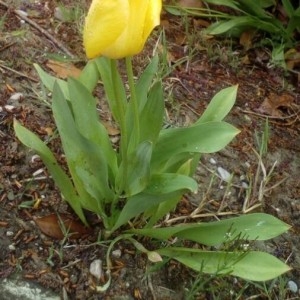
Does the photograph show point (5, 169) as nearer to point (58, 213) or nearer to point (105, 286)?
point (58, 213)

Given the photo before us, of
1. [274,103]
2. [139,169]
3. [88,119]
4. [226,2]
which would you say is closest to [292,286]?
[139,169]

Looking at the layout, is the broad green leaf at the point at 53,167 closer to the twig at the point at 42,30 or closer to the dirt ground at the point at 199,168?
the dirt ground at the point at 199,168

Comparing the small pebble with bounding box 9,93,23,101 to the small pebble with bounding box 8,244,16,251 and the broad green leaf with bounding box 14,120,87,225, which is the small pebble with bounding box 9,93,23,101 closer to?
the broad green leaf with bounding box 14,120,87,225

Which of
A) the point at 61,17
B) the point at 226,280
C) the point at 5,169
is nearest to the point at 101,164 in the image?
the point at 5,169

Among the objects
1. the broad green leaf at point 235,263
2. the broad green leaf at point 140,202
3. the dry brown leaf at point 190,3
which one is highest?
the broad green leaf at point 140,202

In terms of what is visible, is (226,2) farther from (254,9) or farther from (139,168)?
(139,168)

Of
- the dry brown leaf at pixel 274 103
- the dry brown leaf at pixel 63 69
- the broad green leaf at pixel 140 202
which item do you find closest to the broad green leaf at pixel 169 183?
the broad green leaf at pixel 140 202

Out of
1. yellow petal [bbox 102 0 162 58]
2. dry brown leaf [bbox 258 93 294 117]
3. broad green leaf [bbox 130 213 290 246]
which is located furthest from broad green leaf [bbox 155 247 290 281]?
dry brown leaf [bbox 258 93 294 117]
